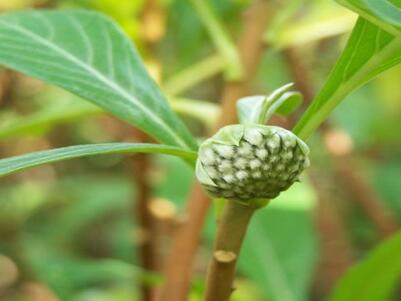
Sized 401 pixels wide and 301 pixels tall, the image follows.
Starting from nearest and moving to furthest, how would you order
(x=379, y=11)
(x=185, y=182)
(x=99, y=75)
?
(x=379, y=11) → (x=99, y=75) → (x=185, y=182)

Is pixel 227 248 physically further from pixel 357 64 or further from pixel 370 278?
pixel 370 278

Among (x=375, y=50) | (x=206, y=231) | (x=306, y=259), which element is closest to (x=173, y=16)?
(x=206, y=231)

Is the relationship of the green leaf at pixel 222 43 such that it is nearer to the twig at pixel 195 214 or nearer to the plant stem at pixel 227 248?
the twig at pixel 195 214

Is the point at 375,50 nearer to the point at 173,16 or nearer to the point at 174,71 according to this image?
the point at 173,16

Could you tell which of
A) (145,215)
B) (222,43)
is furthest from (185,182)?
(222,43)

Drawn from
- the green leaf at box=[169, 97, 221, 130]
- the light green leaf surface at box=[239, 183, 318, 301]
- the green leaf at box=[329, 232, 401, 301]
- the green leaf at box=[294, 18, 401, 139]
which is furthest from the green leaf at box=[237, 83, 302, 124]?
the light green leaf surface at box=[239, 183, 318, 301]
